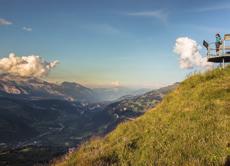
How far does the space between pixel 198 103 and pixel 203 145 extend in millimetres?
8635

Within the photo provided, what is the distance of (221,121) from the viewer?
15672 millimetres

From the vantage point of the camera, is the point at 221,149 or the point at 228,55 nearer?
the point at 221,149

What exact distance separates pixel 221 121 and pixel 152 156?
507cm

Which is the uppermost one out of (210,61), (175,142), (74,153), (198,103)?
(210,61)

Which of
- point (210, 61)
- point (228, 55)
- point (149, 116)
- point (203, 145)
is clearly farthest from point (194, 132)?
point (210, 61)

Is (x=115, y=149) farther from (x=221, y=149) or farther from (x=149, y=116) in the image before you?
(x=149, y=116)

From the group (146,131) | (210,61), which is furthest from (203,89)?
(210,61)

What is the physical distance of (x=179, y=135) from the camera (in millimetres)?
15094

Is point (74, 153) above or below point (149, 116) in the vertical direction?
below

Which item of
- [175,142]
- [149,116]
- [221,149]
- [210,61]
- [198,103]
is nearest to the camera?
[221,149]

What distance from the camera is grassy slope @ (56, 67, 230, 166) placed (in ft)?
38.6

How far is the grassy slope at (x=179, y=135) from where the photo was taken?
11774 millimetres

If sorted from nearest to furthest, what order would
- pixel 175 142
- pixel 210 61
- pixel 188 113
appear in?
1. pixel 175 142
2. pixel 188 113
3. pixel 210 61

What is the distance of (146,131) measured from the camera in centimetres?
1797
